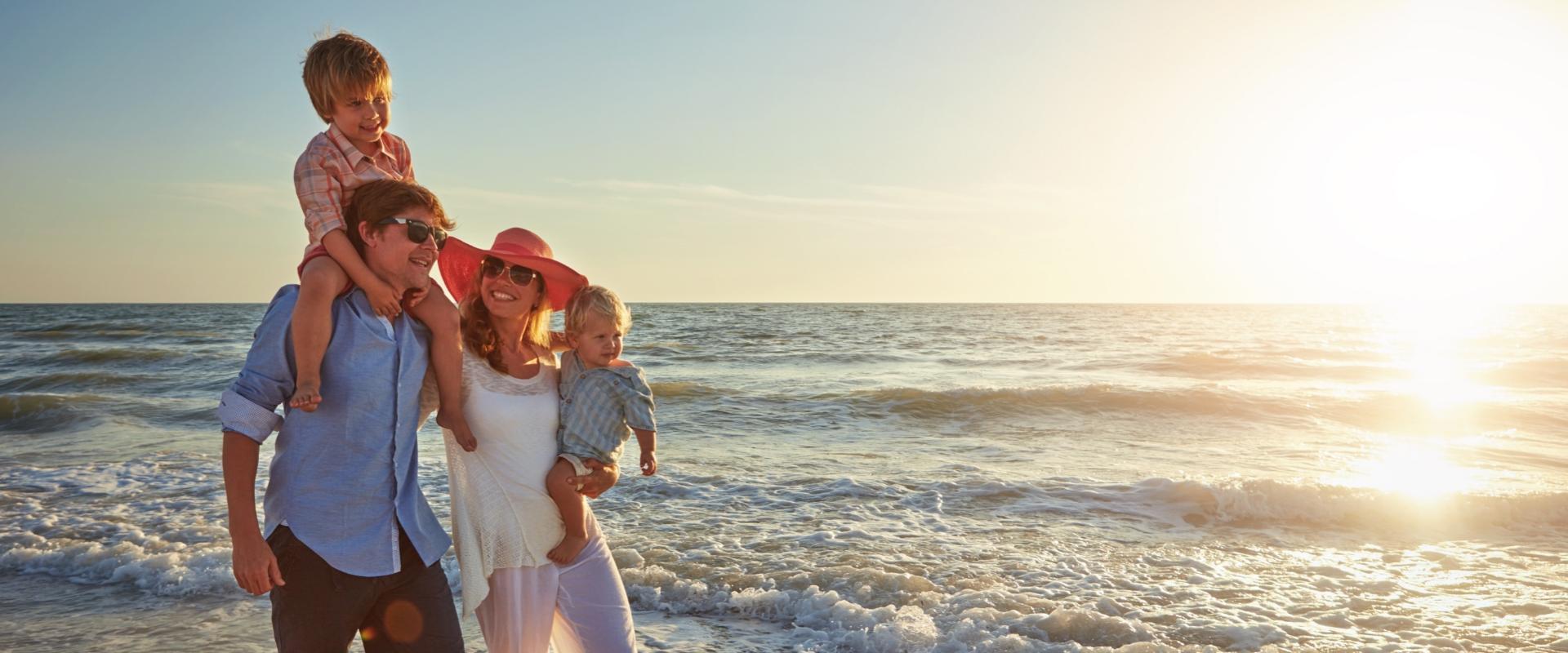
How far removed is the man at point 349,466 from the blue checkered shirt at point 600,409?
1.94 feet

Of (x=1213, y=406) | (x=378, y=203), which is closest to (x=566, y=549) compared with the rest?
(x=378, y=203)

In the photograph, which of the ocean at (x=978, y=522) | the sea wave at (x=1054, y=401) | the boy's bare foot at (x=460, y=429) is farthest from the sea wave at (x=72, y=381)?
the boy's bare foot at (x=460, y=429)

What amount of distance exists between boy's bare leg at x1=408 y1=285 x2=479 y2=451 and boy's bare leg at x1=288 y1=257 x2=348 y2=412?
1.00ft

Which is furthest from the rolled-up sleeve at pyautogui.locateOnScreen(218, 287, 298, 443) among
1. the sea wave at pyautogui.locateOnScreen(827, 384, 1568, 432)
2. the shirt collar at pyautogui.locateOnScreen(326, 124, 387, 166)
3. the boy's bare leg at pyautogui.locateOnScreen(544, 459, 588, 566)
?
the sea wave at pyautogui.locateOnScreen(827, 384, 1568, 432)

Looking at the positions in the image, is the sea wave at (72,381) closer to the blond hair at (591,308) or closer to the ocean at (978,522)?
the ocean at (978,522)

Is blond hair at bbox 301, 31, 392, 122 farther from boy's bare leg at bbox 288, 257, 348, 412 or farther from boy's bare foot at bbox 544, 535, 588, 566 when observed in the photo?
boy's bare foot at bbox 544, 535, 588, 566

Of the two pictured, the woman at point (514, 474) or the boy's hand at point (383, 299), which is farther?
the woman at point (514, 474)

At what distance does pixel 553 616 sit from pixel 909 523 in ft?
16.0

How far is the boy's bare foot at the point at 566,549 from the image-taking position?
2941mm

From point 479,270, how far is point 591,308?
37 centimetres

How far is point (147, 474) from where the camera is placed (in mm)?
9305

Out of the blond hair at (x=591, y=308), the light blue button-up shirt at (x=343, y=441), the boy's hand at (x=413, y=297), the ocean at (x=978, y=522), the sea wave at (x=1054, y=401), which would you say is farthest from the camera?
the sea wave at (x=1054, y=401)

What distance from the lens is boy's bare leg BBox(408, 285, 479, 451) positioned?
8.25 ft

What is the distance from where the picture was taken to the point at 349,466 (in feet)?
7.49
